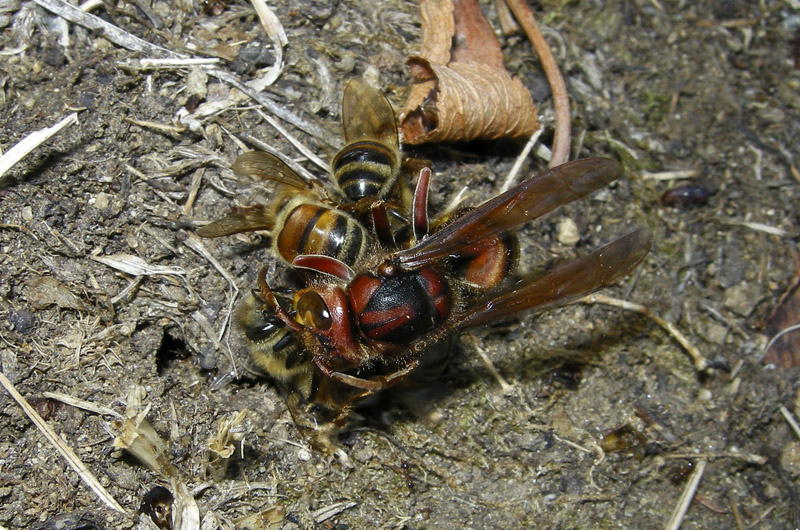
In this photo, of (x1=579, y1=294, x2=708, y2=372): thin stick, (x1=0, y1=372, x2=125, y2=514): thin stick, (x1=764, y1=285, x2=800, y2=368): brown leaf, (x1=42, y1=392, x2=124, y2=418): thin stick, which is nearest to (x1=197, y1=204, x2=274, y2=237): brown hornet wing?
(x1=42, y1=392, x2=124, y2=418): thin stick

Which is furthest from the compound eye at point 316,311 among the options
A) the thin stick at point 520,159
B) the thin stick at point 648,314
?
the thin stick at point 648,314

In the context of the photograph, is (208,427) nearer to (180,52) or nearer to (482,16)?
(180,52)

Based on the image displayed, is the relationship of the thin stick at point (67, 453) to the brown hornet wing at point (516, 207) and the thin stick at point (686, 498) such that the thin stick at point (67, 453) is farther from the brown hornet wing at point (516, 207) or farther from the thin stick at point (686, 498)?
the thin stick at point (686, 498)

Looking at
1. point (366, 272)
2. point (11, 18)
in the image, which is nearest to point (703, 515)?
point (366, 272)

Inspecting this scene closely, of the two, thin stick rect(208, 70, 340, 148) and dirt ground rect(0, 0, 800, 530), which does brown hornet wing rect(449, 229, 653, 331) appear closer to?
dirt ground rect(0, 0, 800, 530)

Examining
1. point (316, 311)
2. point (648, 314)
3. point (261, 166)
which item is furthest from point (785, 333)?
point (261, 166)

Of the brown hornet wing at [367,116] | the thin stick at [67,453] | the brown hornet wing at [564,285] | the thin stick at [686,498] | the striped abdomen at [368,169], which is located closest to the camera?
the brown hornet wing at [564,285]
